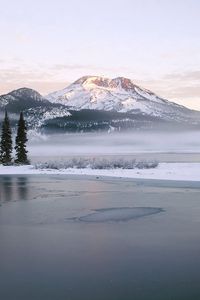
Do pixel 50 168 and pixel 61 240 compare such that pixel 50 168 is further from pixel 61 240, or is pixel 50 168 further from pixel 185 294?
pixel 185 294

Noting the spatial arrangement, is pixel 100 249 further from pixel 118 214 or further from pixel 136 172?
pixel 136 172

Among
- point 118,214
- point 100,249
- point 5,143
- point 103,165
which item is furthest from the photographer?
point 5,143

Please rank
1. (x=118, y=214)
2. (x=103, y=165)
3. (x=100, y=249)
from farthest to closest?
(x=103, y=165) → (x=118, y=214) → (x=100, y=249)

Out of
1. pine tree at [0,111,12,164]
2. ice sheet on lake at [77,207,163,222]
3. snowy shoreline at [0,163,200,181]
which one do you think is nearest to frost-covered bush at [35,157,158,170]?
snowy shoreline at [0,163,200,181]

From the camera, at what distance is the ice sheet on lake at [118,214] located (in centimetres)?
2041

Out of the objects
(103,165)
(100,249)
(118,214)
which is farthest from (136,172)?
(100,249)

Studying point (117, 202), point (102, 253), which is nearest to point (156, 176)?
point (117, 202)

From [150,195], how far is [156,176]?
14947 mm

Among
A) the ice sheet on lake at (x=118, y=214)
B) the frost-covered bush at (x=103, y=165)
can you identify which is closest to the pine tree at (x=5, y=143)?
the frost-covered bush at (x=103, y=165)

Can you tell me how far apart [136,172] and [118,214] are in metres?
27.6

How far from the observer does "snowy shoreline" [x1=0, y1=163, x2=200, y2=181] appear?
44156mm

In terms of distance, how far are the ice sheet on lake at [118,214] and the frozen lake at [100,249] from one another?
41 millimetres

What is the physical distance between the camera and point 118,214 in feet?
71.4

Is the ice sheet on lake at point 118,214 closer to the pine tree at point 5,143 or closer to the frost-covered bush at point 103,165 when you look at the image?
the frost-covered bush at point 103,165
